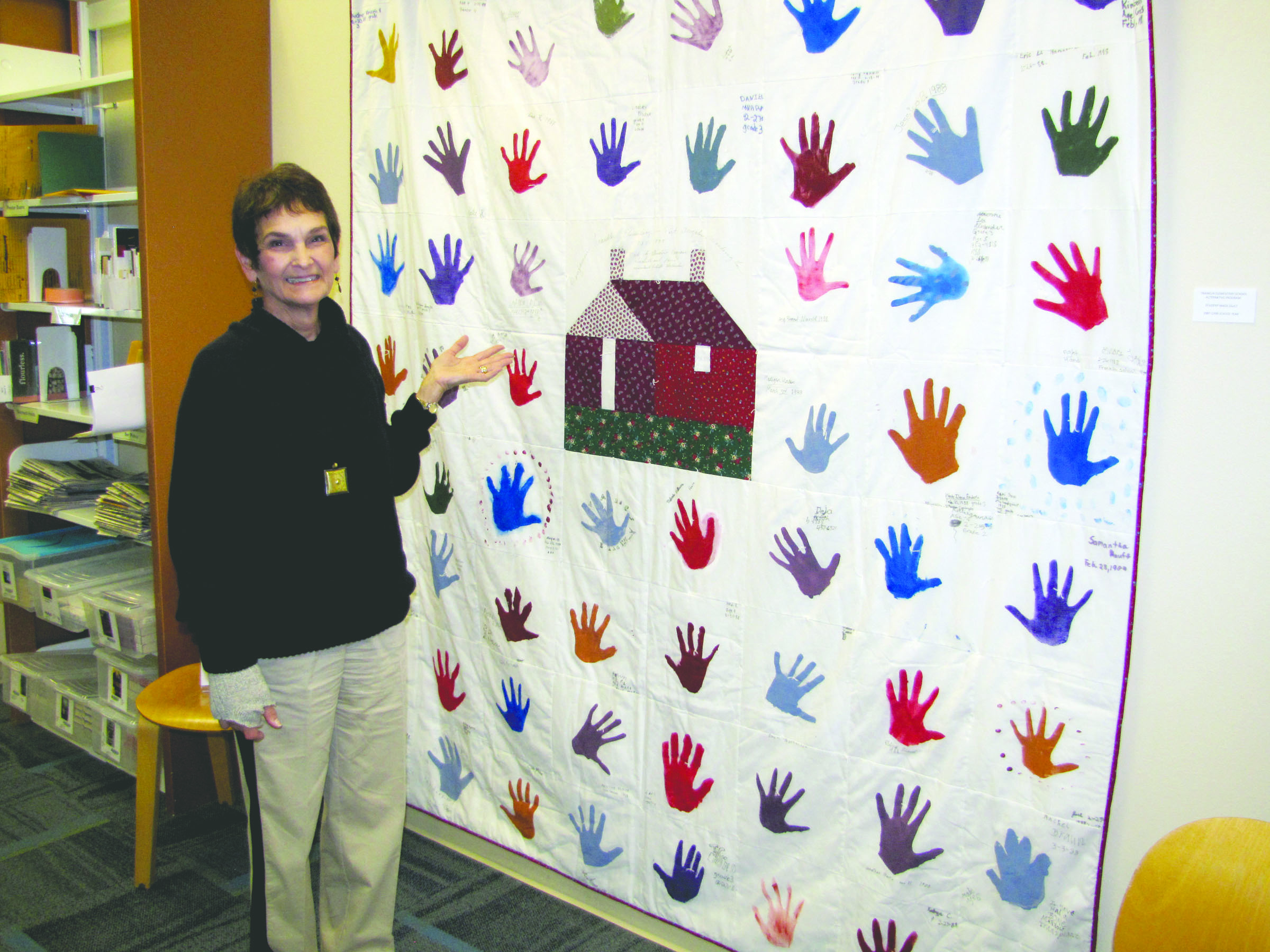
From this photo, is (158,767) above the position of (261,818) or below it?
below

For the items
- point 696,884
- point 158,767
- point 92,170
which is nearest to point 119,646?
point 158,767

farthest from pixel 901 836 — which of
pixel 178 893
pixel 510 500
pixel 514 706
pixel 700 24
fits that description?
pixel 178 893

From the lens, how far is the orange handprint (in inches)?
94.9

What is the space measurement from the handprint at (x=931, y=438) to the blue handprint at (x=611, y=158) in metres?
0.78

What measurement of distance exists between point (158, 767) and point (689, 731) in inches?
58.2

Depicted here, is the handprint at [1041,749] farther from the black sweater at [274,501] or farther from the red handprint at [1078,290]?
the black sweater at [274,501]

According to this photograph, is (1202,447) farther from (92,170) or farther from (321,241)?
(92,170)

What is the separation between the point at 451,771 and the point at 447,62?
1.82 m

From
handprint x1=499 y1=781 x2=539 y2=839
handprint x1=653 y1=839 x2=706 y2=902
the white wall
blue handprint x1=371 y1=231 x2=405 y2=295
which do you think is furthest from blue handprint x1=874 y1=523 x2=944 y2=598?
blue handprint x1=371 y1=231 x2=405 y2=295

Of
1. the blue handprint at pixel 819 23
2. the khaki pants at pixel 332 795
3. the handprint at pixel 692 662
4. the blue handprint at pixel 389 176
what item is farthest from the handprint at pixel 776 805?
the blue handprint at pixel 389 176

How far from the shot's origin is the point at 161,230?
2.43m

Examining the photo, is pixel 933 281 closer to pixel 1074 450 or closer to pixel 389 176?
pixel 1074 450

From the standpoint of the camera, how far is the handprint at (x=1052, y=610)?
1.49 m

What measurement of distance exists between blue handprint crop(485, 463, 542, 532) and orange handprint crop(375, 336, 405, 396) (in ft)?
1.35
